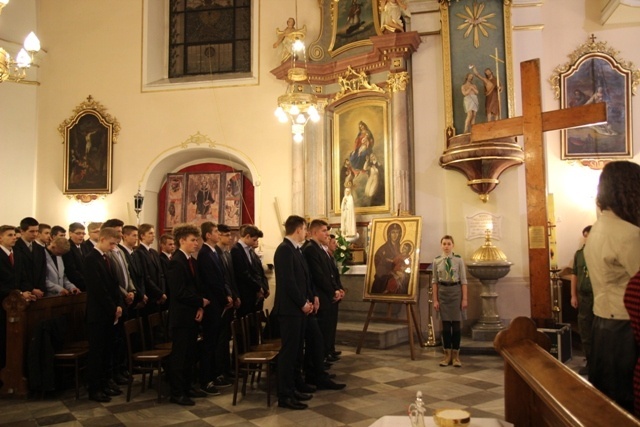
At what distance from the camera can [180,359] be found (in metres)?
5.17

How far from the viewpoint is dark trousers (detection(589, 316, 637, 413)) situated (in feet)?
8.14

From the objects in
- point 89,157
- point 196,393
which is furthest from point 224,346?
point 89,157

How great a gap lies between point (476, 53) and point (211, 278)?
232 inches

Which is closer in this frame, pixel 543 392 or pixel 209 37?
pixel 543 392

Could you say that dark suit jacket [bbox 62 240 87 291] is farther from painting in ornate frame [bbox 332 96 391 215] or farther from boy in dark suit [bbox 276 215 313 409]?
painting in ornate frame [bbox 332 96 391 215]

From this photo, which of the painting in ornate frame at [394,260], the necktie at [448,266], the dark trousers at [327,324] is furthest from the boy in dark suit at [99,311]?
the necktie at [448,266]

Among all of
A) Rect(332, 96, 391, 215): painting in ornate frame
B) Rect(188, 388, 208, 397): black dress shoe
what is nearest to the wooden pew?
Rect(188, 388, 208, 397): black dress shoe

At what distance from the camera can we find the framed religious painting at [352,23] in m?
10.3

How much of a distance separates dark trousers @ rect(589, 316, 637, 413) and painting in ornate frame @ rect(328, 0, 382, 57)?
27.5ft

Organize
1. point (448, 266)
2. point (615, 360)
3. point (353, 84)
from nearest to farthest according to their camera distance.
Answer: point (615, 360), point (448, 266), point (353, 84)

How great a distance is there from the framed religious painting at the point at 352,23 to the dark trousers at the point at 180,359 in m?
6.92

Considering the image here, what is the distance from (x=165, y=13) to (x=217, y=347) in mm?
9466

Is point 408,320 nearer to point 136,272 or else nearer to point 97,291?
point 136,272

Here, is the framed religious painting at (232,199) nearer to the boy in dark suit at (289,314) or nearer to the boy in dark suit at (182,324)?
the boy in dark suit at (182,324)
